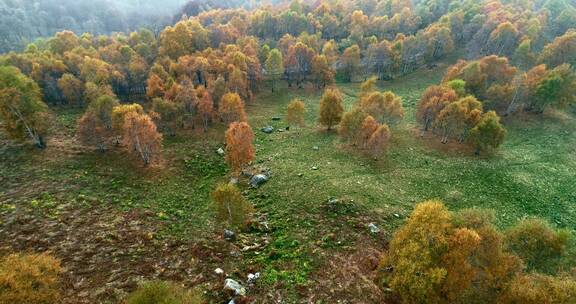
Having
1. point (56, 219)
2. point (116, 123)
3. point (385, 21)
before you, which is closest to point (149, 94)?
point (116, 123)

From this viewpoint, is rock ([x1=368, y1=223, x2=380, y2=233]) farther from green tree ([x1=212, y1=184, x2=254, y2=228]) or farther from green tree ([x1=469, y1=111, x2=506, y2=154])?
green tree ([x1=469, y1=111, x2=506, y2=154])

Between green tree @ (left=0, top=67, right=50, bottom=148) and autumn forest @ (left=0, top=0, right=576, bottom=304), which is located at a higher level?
green tree @ (left=0, top=67, right=50, bottom=148)

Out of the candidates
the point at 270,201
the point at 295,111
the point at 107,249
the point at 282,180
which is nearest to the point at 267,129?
the point at 295,111

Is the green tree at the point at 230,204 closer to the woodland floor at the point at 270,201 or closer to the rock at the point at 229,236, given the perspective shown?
the rock at the point at 229,236

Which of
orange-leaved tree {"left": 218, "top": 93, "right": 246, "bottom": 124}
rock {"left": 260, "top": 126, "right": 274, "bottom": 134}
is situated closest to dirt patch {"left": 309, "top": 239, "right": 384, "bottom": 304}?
rock {"left": 260, "top": 126, "right": 274, "bottom": 134}

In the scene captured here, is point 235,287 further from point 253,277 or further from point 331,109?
point 331,109

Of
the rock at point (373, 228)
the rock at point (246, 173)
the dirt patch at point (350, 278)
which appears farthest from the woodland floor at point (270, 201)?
the rock at point (246, 173)

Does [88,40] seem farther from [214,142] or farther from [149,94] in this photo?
[214,142]
